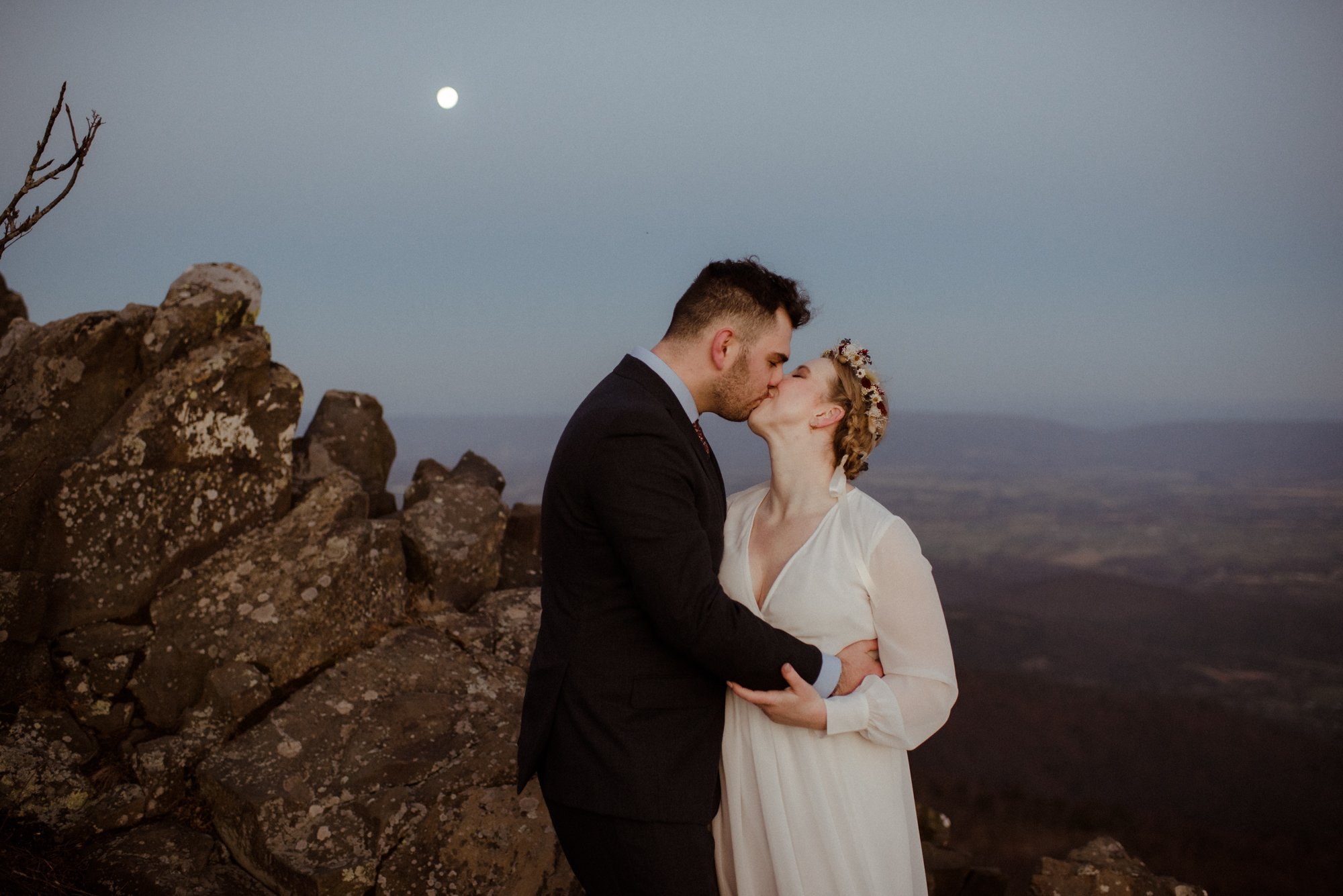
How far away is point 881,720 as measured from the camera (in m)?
2.70

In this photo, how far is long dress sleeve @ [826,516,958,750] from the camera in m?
2.69

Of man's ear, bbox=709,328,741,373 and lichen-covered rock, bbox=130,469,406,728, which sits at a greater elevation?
man's ear, bbox=709,328,741,373

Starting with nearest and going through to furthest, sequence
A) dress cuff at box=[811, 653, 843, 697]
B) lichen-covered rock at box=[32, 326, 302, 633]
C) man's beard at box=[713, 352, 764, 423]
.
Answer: dress cuff at box=[811, 653, 843, 697], man's beard at box=[713, 352, 764, 423], lichen-covered rock at box=[32, 326, 302, 633]

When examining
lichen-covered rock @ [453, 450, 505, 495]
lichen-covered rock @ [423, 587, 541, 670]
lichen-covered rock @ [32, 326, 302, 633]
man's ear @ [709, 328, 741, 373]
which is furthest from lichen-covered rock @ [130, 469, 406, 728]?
man's ear @ [709, 328, 741, 373]

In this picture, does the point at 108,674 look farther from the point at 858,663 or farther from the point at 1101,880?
the point at 1101,880

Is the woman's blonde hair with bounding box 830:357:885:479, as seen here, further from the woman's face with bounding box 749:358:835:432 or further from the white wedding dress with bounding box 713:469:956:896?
the white wedding dress with bounding box 713:469:956:896

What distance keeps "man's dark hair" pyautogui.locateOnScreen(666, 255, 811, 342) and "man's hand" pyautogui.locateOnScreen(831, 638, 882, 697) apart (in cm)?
122

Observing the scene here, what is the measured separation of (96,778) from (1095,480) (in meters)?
63.7

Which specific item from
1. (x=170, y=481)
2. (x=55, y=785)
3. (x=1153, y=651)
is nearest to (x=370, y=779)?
(x=55, y=785)

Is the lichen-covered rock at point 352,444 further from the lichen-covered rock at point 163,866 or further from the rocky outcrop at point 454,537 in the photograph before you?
the lichen-covered rock at point 163,866

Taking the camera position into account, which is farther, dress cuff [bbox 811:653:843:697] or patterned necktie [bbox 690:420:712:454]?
patterned necktie [bbox 690:420:712:454]

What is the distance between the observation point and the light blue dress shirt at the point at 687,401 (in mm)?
2664

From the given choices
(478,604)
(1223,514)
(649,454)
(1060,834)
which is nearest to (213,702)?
(478,604)

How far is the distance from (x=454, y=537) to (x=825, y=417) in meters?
2.98
